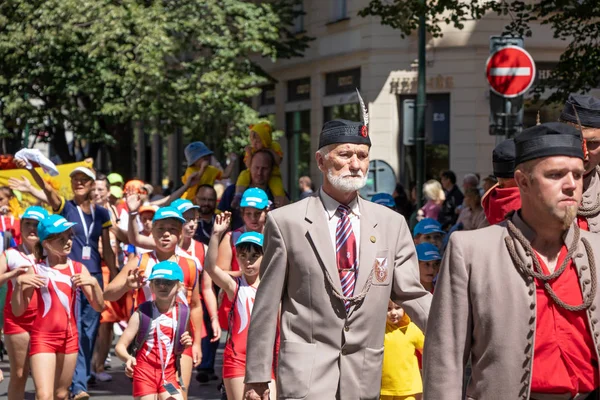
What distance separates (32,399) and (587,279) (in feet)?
28.1

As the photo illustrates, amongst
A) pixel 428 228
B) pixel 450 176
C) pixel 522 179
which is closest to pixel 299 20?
pixel 450 176

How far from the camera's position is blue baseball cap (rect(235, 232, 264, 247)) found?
9.16 meters

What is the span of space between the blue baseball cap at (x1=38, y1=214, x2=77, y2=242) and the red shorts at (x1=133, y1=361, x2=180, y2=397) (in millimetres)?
1625

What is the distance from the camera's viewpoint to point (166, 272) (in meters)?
9.12

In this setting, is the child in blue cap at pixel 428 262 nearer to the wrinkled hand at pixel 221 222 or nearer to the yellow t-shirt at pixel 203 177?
the wrinkled hand at pixel 221 222

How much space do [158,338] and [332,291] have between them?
121 inches

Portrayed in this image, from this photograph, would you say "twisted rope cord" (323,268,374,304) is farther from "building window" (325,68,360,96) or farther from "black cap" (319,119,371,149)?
"building window" (325,68,360,96)

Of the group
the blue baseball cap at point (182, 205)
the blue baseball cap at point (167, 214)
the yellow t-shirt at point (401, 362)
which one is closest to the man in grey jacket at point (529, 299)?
the yellow t-shirt at point (401, 362)

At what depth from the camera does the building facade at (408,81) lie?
28047mm

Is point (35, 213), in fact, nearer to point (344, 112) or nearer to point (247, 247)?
point (247, 247)

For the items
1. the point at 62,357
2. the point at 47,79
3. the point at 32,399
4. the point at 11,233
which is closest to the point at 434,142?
the point at 47,79

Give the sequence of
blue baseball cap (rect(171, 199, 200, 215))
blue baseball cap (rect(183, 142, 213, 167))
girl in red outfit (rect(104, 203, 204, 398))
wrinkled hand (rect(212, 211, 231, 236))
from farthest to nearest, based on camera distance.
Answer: blue baseball cap (rect(183, 142, 213, 167))
blue baseball cap (rect(171, 199, 200, 215))
girl in red outfit (rect(104, 203, 204, 398))
wrinkled hand (rect(212, 211, 231, 236))

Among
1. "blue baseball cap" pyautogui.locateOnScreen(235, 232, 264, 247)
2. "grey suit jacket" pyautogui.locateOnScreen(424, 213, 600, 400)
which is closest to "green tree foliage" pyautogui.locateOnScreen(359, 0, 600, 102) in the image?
"blue baseball cap" pyautogui.locateOnScreen(235, 232, 264, 247)

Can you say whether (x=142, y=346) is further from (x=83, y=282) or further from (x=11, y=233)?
(x=11, y=233)
